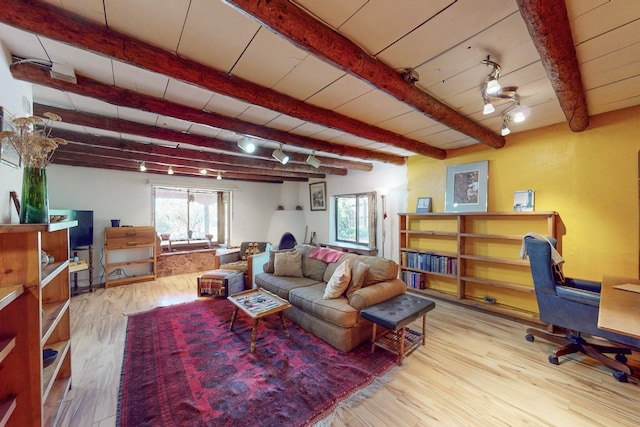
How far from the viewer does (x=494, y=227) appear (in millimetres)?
3426

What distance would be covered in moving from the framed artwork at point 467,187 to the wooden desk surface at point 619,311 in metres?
1.65

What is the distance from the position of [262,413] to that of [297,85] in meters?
2.43

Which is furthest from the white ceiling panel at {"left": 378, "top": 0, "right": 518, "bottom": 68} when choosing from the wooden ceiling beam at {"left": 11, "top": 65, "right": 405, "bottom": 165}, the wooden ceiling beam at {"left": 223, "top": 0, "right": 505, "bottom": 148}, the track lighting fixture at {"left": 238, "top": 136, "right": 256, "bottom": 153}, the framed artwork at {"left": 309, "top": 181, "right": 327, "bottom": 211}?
the framed artwork at {"left": 309, "top": 181, "right": 327, "bottom": 211}

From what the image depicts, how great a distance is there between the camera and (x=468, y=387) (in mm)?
1948

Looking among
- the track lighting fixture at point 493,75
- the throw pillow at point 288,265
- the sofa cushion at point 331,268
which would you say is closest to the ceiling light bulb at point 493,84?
the track lighting fixture at point 493,75

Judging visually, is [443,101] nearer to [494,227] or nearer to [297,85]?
[297,85]

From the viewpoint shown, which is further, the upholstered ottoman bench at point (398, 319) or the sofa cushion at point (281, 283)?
the sofa cushion at point (281, 283)

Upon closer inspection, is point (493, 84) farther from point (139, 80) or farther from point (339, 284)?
point (139, 80)

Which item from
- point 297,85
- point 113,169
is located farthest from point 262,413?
point 113,169

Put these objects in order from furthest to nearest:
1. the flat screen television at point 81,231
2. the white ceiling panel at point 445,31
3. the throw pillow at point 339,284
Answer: the flat screen television at point 81,231 < the throw pillow at point 339,284 < the white ceiling panel at point 445,31

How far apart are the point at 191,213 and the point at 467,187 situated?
6.03m

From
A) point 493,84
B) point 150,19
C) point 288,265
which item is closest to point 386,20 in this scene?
point 493,84

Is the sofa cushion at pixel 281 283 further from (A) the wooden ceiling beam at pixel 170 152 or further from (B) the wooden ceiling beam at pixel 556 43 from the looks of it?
(B) the wooden ceiling beam at pixel 556 43

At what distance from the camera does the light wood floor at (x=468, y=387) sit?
1.66 m
